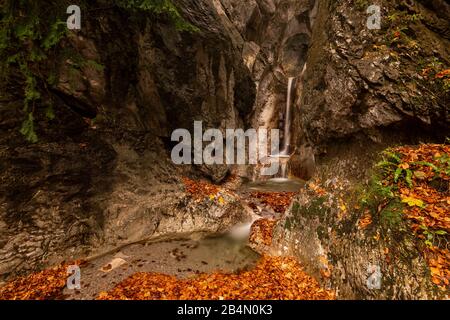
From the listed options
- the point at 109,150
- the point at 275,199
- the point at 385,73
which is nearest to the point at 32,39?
the point at 109,150

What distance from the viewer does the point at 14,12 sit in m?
5.13

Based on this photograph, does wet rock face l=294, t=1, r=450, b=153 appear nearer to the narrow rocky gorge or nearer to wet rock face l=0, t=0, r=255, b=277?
the narrow rocky gorge

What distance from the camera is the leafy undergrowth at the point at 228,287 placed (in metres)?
5.06

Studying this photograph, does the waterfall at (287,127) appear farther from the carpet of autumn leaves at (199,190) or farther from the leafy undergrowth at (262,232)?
the leafy undergrowth at (262,232)

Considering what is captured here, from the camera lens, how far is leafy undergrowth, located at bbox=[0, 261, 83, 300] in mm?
5117

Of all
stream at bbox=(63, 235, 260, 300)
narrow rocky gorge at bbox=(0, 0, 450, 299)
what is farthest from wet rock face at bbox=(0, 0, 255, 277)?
stream at bbox=(63, 235, 260, 300)

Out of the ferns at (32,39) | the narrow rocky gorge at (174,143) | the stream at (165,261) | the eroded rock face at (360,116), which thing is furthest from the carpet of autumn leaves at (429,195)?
the ferns at (32,39)

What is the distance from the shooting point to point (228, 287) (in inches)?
213

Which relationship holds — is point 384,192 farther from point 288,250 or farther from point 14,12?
point 14,12

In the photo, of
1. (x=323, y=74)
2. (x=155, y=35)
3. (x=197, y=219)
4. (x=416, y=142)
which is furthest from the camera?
(x=155, y=35)

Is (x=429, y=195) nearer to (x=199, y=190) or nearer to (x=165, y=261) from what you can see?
(x=165, y=261)

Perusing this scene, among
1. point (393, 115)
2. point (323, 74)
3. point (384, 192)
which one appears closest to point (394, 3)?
point (323, 74)

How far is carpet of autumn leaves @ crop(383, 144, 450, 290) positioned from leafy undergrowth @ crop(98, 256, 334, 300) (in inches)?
90.5

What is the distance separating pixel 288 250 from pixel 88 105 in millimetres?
8296
